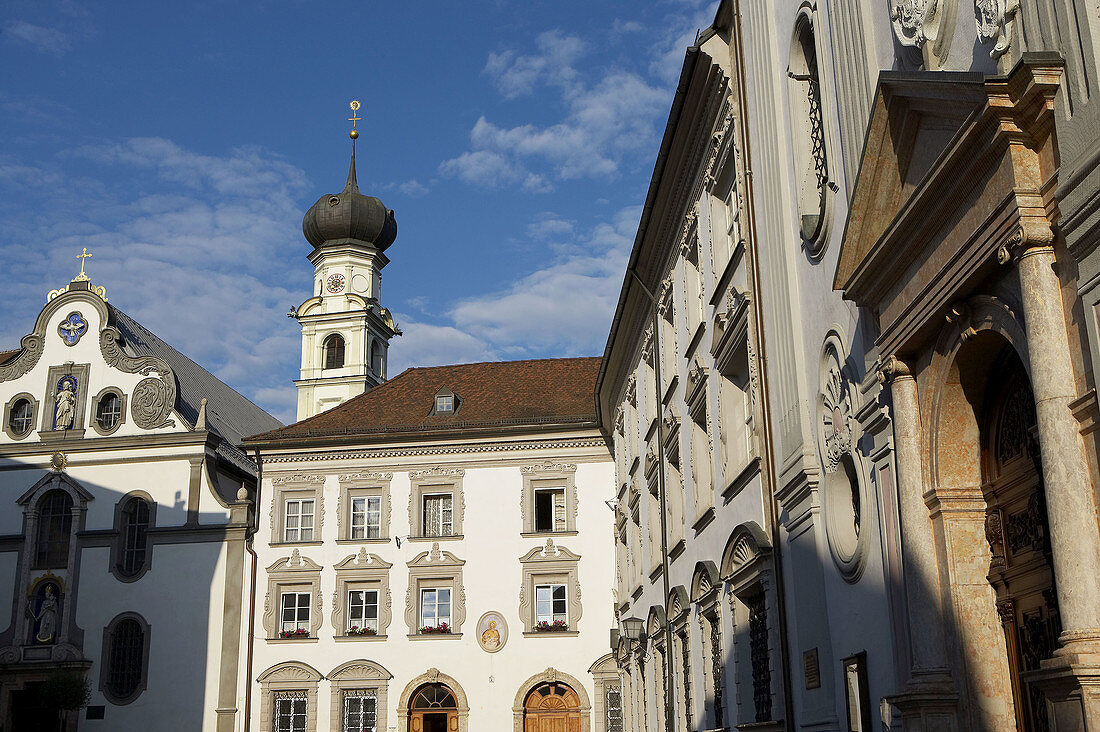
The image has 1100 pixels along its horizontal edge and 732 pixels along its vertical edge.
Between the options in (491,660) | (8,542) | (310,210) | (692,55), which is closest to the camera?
(692,55)

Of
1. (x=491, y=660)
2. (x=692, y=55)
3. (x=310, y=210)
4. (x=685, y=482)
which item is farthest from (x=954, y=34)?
(x=310, y=210)

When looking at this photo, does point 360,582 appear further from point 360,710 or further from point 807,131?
point 807,131

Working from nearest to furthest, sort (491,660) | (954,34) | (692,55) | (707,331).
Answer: (954,34) < (692,55) < (707,331) < (491,660)

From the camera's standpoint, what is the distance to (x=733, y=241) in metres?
17.4

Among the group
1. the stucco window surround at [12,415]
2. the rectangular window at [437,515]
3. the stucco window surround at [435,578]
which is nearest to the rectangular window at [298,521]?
the stucco window surround at [435,578]

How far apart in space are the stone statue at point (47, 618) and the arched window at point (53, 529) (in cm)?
94

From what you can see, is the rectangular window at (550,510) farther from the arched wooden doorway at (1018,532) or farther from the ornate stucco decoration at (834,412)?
the arched wooden doorway at (1018,532)

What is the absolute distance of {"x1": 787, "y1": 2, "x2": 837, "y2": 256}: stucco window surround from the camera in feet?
40.6

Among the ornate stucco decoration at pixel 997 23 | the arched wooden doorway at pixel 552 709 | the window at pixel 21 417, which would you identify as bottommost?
the arched wooden doorway at pixel 552 709

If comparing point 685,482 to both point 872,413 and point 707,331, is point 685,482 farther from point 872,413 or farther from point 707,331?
point 872,413

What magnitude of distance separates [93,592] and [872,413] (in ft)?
106

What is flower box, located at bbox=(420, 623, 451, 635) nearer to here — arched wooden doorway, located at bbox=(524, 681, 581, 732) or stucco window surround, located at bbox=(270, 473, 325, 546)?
arched wooden doorway, located at bbox=(524, 681, 581, 732)

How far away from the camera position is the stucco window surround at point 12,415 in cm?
3872

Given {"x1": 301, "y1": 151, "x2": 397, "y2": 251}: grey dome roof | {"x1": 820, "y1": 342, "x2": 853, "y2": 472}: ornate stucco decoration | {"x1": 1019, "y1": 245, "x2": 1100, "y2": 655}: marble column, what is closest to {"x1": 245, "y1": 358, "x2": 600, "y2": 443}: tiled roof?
{"x1": 301, "y1": 151, "x2": 397, "y2": 251}: grey dome roof
